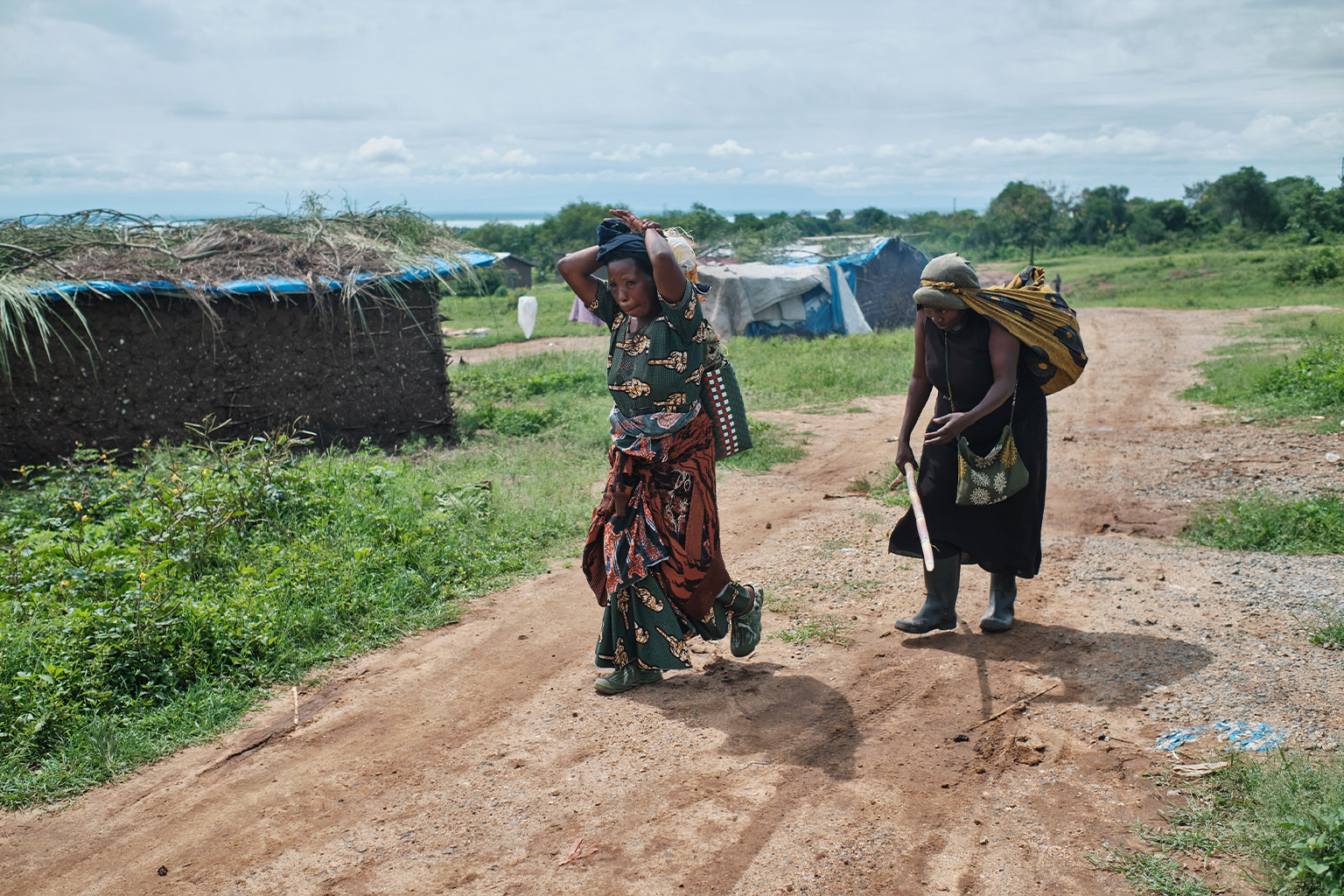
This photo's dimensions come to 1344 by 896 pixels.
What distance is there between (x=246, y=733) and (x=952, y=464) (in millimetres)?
2977

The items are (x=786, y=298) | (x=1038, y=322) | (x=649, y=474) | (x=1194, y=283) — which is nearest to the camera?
(x=649, y=474)

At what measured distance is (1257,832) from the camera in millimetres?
2439

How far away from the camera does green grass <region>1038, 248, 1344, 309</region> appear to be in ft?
67.6

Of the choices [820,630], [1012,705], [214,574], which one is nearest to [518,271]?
[214,574]

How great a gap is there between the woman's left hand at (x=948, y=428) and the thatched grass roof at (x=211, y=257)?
5991 millimetres

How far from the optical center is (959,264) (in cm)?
374

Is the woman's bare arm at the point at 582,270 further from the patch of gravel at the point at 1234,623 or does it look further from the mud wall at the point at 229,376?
the mud wall at the point at 229,376

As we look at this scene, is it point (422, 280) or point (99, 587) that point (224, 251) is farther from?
point (99, 587)

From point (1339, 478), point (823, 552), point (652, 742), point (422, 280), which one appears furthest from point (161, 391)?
point (1339, 478)

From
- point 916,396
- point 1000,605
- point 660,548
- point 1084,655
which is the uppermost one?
point 916,396

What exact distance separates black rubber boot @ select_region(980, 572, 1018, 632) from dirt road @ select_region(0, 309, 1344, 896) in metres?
0.08

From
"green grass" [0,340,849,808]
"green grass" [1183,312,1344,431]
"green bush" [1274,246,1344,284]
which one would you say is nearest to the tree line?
"green bush" [1274,246,1344,284]

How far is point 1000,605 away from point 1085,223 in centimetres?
4056

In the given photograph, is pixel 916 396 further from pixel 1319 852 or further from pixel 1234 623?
pixel 1319 852
